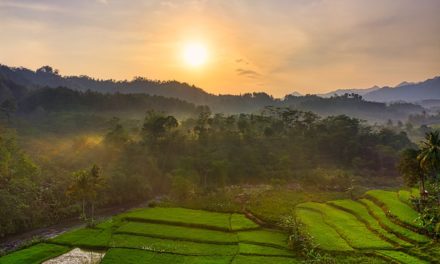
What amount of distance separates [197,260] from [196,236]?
607 cm

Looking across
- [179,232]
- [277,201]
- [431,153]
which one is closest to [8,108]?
[277,201]

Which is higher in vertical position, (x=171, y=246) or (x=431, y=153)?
(x=431, y=153)

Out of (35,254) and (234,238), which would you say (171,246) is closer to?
(234,238)

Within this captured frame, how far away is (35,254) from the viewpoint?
3250cm

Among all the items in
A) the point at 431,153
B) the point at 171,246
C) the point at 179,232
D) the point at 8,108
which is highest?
the point at 8,108

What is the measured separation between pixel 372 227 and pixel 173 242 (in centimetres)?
1895

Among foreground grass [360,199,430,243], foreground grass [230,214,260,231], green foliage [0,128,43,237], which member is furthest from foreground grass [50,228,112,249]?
foreground grass [360,199,430,243]

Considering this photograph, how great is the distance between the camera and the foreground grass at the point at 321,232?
32278mm

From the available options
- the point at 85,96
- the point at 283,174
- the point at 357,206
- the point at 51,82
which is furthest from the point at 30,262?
the point at 51,82

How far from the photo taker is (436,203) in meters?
39.9

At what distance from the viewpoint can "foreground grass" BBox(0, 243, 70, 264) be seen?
3091 cm

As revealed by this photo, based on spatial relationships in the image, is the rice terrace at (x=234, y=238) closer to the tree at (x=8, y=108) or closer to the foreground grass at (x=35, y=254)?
the foreground grass at (x=35, y=254)

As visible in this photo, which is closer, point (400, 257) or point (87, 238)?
point (400, 257)

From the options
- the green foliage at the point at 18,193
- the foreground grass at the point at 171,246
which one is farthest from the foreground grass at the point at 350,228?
the green foliage at the point at 18,193
